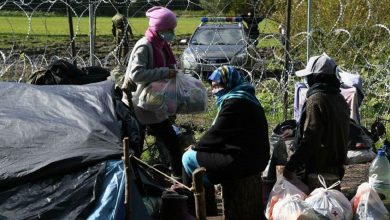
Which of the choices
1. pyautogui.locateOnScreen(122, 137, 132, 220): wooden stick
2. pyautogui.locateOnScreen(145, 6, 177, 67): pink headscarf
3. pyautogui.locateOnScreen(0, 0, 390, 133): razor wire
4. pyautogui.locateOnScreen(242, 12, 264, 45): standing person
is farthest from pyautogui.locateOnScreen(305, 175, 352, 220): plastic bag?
pyautogui.locateOnScreen(242, 12, 264, 45): standing person

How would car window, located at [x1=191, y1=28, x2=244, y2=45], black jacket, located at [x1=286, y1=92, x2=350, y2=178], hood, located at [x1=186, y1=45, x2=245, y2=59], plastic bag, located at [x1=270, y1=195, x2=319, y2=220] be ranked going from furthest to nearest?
car window, located at [x1=191, y1=28, x2=244, y2=45]
hood, located at [x1=186, y1=45, x2=245, y2=59]
black jacket, located at [x1=286, y1=92, x2=350, y2=178]
plastic bag, located at [x1=270, y1=195, x2=319, y2=220]

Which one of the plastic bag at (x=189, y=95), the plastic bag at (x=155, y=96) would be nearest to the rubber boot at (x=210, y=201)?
the plastic bag at (x=155, y=96)

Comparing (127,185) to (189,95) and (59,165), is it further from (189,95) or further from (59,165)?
(189,95)

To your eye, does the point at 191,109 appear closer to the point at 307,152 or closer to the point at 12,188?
the point at 307,152

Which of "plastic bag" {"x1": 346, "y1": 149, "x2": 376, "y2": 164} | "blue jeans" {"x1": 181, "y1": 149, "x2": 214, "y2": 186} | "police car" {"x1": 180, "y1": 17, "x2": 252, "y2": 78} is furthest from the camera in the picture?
"police car" {"x1": 180, "y1": 17, "x2": 252, "y2": 78}

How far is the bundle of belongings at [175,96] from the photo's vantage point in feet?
18.9

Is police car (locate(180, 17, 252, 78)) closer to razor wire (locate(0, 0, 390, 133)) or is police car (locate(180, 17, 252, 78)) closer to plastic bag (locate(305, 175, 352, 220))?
razor wire (locate(0, 0, 390, 133))

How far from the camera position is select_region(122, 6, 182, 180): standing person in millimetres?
5699

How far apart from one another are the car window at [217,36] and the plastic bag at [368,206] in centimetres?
955

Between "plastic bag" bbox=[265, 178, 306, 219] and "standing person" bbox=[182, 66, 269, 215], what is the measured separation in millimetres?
223

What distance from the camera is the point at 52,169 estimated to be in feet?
12.8

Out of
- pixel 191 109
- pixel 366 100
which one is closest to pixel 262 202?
pixel 191 109

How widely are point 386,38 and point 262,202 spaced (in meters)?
6.50

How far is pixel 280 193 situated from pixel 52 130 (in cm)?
167
